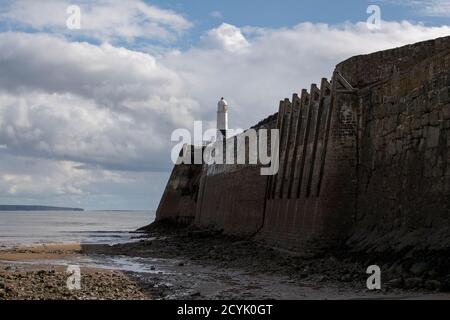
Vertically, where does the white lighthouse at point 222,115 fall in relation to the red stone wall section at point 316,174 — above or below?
above

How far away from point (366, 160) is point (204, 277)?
5308mm

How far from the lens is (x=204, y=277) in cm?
1568

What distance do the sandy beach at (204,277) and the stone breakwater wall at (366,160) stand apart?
1.14 metres

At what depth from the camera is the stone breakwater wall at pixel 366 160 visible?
13461 mm

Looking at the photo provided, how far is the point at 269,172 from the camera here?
2341 cm

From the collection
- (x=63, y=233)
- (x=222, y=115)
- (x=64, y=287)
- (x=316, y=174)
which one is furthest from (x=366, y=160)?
(x=63, y=233)

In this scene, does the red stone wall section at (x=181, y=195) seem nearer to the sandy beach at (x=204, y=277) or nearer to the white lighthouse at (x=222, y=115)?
the white lighthouse at (x=222, y=115)

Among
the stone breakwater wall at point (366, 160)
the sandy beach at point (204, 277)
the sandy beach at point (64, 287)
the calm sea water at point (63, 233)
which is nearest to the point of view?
the sandy beach at point (64, 287)

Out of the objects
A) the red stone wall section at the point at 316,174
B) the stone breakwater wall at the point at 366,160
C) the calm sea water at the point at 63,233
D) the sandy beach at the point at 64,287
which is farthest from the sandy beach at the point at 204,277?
the calm sea water at the point at 63,233

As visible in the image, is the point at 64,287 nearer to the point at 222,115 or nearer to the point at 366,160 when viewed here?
the point at 366,160

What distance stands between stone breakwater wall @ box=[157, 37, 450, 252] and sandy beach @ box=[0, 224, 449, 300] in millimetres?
1145

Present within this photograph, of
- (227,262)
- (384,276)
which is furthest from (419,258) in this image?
(227,262)

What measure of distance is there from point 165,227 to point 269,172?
20181mm
